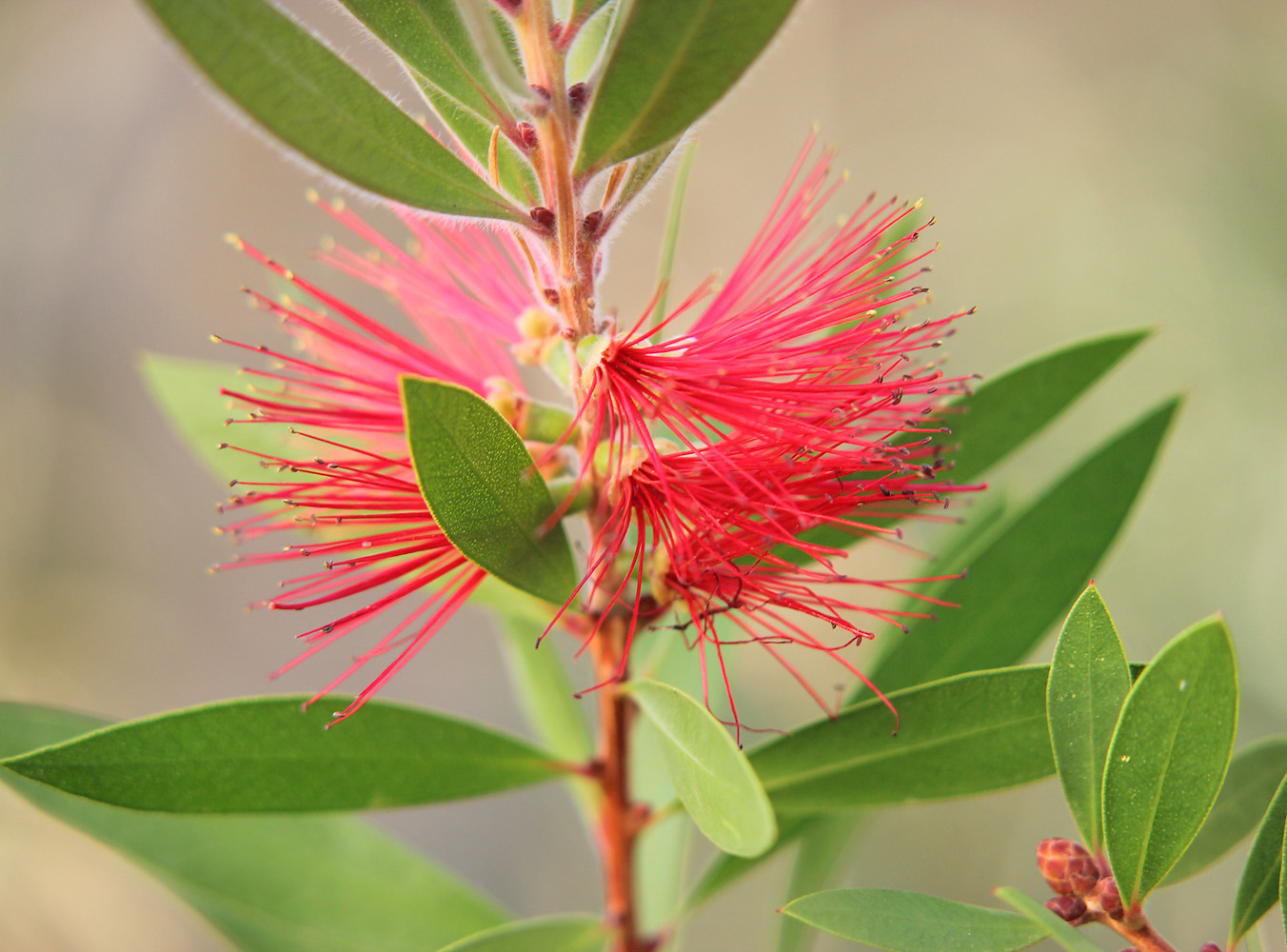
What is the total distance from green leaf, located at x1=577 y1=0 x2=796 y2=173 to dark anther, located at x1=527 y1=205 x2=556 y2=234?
2.3 inches

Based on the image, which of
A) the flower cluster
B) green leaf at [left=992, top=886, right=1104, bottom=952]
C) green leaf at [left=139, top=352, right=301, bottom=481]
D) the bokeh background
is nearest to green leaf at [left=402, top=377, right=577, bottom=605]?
the flower cluster

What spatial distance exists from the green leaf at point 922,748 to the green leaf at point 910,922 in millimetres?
88

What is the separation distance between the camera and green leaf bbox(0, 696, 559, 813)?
1.51 feet

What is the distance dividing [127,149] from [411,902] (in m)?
2.22

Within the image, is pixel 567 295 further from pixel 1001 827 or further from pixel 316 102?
pixel 1001 827

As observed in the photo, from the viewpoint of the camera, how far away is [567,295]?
0.49m

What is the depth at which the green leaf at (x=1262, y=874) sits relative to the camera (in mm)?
410

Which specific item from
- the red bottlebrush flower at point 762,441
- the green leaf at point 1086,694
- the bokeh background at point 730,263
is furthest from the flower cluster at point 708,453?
the bokeh background at point 730,263

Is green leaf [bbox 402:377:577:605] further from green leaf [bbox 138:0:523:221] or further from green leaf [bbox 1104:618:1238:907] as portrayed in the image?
green leaf [bbox 1104:618:1238:907]

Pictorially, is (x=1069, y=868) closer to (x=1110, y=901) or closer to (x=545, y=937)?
(x=1110, y=901)

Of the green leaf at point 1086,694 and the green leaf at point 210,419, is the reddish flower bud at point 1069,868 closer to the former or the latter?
the green leaf at point 1086,694

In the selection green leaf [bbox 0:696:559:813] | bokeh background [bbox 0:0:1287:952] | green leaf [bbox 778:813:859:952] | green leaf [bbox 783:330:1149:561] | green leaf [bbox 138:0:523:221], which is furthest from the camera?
bokeh background [bbox 0:0:1287:952]

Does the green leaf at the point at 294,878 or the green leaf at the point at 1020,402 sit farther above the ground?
the green leaf at the point at 1020,402

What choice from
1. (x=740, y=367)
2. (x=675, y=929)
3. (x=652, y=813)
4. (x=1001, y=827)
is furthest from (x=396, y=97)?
(x=1001, y=827)
